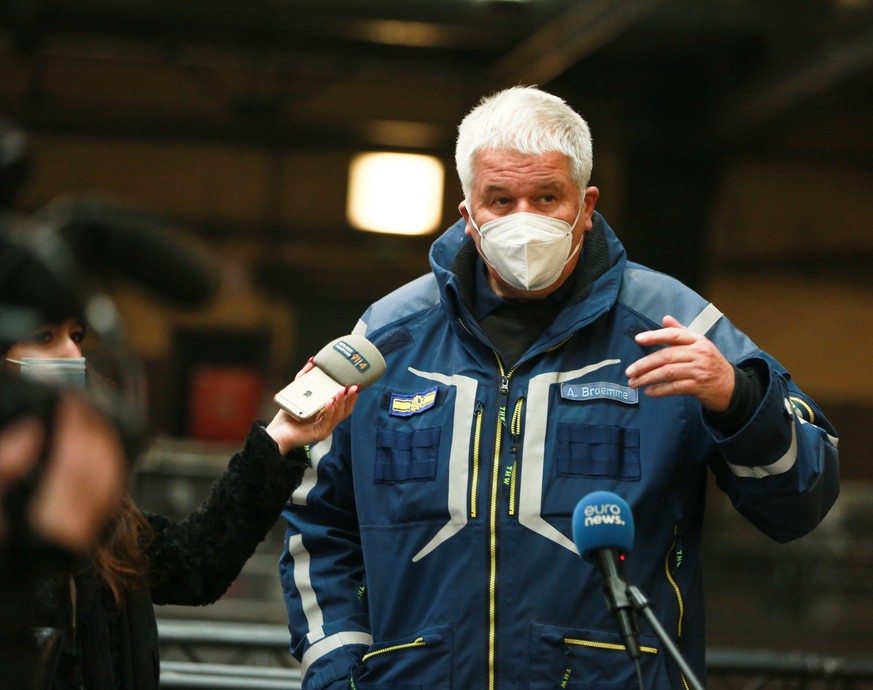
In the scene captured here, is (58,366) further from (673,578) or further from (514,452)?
(673,578)

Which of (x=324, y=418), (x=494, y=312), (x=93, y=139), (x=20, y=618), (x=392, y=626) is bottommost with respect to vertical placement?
(x=392, y=626)

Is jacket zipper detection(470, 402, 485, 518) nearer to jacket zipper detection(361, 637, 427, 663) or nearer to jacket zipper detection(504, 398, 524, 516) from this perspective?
jacket zipper detection(504, 398, 524, 516)

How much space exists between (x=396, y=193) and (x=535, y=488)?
11.2 meters

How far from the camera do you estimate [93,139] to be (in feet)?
43.0

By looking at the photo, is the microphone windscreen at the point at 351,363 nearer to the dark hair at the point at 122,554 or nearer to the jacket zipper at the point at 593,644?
the dark hair at the point at 122,554

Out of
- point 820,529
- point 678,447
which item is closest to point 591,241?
point 678,447

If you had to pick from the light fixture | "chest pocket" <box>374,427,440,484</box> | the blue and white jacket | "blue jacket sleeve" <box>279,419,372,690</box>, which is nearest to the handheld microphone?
the blue and white jacket

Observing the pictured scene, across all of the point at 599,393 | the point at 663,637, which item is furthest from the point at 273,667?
the point at 663,637

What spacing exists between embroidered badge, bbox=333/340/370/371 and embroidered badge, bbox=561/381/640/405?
1.21ft

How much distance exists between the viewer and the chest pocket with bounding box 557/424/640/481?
2.22m

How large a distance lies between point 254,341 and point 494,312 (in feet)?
37.1

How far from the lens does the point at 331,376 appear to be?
7.30ft

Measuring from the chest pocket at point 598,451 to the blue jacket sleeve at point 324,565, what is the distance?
0.47 metres

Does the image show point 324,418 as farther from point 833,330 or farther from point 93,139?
point 833,330
